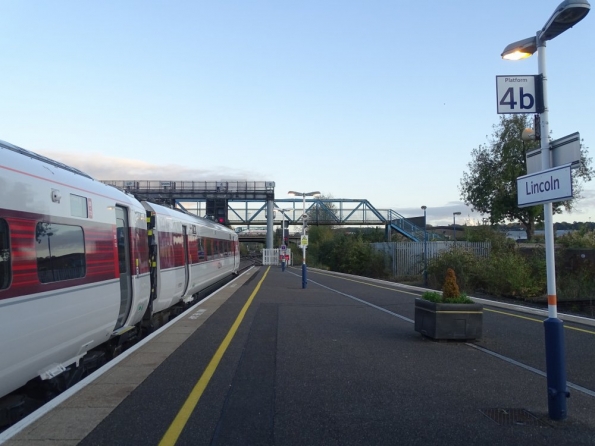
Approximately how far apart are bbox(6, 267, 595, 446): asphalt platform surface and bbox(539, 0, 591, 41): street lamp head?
431cm

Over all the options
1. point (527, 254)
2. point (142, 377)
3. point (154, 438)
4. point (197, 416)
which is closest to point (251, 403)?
point (197, 416)

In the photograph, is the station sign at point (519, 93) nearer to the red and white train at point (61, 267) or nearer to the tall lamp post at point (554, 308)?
the tall lamp post at point (554, 308)

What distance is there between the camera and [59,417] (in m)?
6.12

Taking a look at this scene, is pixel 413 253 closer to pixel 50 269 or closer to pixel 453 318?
pixel 453 318

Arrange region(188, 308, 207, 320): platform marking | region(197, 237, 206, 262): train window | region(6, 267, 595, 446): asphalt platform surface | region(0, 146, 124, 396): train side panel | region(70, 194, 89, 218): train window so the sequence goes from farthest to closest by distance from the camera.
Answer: region(197, 237, 206, 262): train window
region(188, 308, 207, 320): platform marking
region(70, 194, 89, 218): train window
region(0, 146, 124, 396): train side panel
region(6, 267, 595, 446): asphalt platform surface

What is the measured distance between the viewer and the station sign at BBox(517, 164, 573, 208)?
589 centimetres

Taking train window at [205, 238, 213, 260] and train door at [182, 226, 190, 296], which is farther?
train window at [205, 238, 213, 260]

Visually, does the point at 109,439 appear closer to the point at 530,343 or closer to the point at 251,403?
the point at 251,403

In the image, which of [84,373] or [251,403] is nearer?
[251,403]

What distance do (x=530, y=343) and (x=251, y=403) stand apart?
6.38 meters

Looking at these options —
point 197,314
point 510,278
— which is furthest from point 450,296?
point 510,278

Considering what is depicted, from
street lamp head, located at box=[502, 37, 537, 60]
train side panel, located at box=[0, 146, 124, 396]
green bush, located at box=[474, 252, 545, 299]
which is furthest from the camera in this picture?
green bush, located at box=[474, 252, 545, 299]

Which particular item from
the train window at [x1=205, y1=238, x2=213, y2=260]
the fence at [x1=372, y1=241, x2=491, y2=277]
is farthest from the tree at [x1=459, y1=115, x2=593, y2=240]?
the train window at [x1=205, y1=238, x2=213, y2=260]

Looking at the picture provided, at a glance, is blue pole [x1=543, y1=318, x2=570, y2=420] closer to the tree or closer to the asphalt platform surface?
the asphalt platform surface
